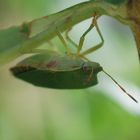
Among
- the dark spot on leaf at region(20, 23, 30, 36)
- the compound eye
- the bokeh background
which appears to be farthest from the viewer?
the bokeh background

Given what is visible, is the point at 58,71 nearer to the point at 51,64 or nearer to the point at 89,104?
the point at 51,64

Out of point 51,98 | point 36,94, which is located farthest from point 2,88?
point 51,98

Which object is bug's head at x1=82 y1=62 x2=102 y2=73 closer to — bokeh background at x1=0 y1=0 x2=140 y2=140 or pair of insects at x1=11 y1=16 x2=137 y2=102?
pair of insects at x1=11 y1=16 x2=137 y2=102

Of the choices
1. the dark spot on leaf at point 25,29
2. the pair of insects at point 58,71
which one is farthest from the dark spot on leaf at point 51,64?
the dark spot on leaf at point 25,29

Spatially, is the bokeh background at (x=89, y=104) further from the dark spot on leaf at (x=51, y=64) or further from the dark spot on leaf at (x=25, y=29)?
the dark spot on leaf at (x=51, y=64)

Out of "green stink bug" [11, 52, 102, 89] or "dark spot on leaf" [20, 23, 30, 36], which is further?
"dark spot on leaf" [20, 23, 30, 36]

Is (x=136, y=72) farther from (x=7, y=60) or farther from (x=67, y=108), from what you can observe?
(x=7, y=60)

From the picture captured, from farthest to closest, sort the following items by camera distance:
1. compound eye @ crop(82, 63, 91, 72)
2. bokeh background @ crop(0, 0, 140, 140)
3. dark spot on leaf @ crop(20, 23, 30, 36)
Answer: bokeh background @ crop(0, 0, 140, 140) → dark spot on leaf @ crop(20, 23, 30, 36) → compound eye @ crop(82, 63, 91, 72)

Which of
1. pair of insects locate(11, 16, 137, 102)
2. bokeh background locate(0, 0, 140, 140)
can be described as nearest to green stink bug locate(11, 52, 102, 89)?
pair of insects locate(11, 16, 137, 102)

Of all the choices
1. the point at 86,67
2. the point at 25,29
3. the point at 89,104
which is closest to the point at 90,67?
the point at 86,67
